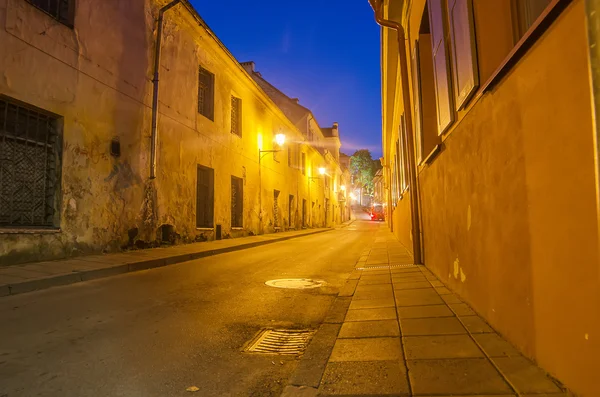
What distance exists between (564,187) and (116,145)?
953cm

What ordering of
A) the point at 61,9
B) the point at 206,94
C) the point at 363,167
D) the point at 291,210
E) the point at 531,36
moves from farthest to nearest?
the point at 363,167, the point at 291,210, the point at 206,94, the point at 61,9, the point at 531,36

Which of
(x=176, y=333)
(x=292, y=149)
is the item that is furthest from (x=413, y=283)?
(x=292, y=149)

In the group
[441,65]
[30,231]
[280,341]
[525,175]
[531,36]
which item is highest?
[441,65]

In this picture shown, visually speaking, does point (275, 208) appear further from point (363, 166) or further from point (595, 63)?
point (363, 166)

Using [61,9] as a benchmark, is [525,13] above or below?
below

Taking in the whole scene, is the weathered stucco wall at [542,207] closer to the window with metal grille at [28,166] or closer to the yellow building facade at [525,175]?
the yellow building facade at [525,175]

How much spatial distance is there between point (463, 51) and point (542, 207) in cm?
204

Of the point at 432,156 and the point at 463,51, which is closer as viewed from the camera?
the point at 463,51

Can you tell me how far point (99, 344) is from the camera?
10.8ft

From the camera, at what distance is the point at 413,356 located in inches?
108

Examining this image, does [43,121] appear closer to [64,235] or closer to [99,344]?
[64,235]

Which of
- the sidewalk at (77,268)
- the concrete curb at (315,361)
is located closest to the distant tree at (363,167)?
the sidewalk at (77,268)

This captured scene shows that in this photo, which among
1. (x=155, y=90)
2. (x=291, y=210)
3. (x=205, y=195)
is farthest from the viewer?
(x=291, y=210)

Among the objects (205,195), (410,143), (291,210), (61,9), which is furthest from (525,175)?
(291,210)
